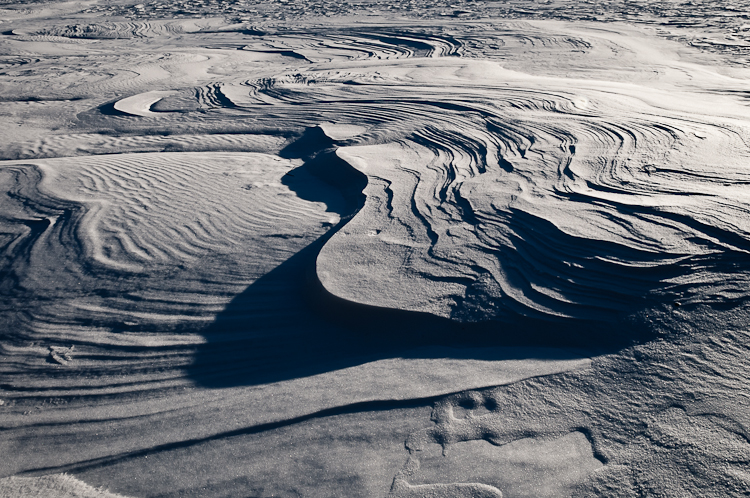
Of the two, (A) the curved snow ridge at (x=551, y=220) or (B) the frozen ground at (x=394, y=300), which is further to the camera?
(A) the curved snow ridge at (x=551, y=220)

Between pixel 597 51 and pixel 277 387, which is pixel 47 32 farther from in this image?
pixel 277 387

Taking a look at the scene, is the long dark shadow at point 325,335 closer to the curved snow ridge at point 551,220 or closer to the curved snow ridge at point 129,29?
the curved snow ridge at point 551,220

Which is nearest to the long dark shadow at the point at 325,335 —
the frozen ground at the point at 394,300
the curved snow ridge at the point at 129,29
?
the frozen ground at the point at 394,300

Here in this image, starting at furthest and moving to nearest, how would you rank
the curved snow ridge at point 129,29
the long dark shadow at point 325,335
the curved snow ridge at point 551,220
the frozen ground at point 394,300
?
1. the curved snow ridge at point 129,29
2. the curved snow ridge at point 551,220
3. the long dark shadow at point 325,335
4. the frozen ground at point 394,300

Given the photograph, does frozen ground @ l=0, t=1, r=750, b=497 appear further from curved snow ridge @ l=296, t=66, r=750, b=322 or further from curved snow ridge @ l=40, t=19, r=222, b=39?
curved snow ridge @ l=40, t=19, r=222, b=39

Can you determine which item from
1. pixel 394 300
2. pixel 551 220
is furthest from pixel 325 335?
pixel 551 220

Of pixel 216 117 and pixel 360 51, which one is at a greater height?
pixel 360 51

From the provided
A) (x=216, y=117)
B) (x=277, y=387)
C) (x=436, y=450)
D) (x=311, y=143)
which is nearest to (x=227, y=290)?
(x=277, y=387)

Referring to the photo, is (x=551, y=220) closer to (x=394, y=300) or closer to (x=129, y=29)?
(x=394, y=300)
